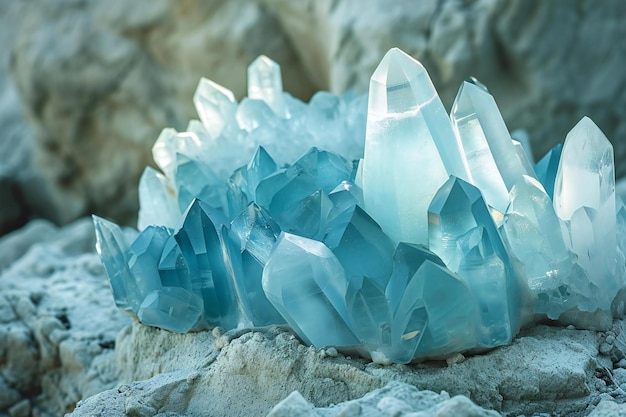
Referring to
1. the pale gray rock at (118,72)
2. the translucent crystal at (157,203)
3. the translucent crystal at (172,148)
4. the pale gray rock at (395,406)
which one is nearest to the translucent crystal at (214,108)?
the translucent crystal at (172,148)

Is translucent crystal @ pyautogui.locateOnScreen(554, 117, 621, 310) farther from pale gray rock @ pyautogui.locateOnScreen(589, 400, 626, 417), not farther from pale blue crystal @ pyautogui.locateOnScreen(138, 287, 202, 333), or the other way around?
pale blue crystal @ pyautogui.locateOnScreen(138, 287, 202, 333)

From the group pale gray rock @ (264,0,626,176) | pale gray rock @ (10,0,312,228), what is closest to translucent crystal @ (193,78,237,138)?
pale gray rock @ (264,0,626,176)

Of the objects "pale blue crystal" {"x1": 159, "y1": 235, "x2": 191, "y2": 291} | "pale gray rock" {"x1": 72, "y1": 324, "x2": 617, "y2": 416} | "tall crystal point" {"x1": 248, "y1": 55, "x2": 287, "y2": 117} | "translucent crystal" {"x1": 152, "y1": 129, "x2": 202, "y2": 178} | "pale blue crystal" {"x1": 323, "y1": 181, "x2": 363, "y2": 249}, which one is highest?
"tall crystal point" {"x1": 248, "y1": 55, "x2": 287, "y2": 117}

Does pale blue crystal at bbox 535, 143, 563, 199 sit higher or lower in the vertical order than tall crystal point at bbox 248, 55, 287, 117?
lower

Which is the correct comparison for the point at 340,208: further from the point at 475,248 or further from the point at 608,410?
the point at 608,410

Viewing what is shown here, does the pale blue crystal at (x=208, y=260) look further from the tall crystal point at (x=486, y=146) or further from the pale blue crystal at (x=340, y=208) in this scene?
the tall crystal point at (x=486, y=146)

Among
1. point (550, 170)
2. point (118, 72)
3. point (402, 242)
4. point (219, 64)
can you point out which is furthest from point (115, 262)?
point (118, 72)
